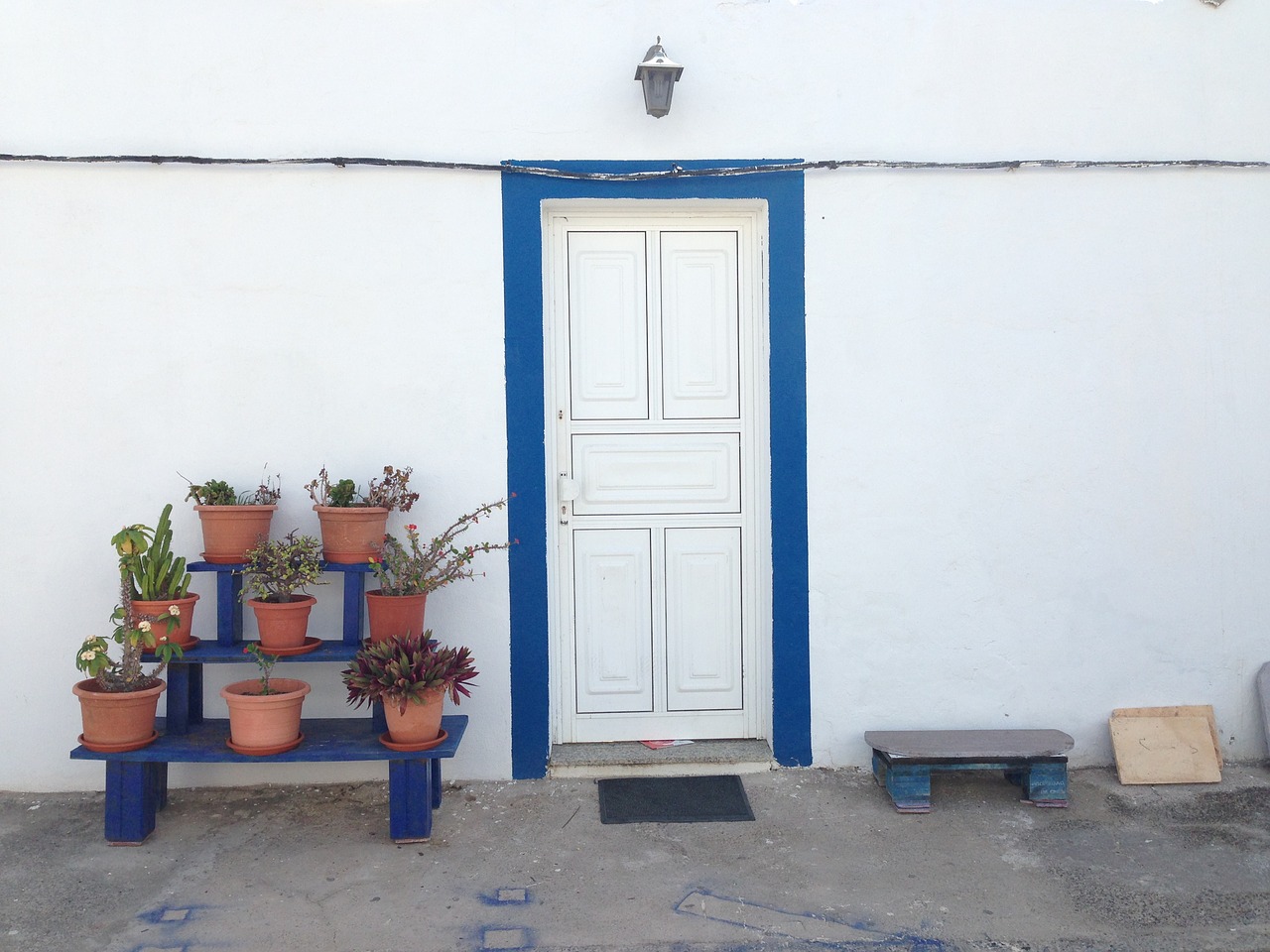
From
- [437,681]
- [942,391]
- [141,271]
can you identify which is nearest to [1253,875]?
[942,391]

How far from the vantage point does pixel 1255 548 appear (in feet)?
14.1

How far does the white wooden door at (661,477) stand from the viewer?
14.0ft

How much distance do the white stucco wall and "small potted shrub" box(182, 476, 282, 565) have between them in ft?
0.71

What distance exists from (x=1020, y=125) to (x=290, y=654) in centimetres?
377

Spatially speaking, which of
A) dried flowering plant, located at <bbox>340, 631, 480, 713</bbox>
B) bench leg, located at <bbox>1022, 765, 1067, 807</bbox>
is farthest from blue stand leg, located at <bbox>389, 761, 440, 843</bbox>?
bench leg, located at <bbox>1022, 765, 1067, 807</bbox>

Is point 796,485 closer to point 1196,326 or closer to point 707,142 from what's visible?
point 707,142

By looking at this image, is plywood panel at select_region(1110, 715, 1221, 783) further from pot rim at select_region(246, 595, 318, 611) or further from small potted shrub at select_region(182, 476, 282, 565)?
small potted shrub at select_region(182, 476, 282, 565)

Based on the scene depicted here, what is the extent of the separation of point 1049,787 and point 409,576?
270 centimetres

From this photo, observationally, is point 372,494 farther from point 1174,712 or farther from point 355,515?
point 1174,712

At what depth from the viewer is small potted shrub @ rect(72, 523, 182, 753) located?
3.49 meters

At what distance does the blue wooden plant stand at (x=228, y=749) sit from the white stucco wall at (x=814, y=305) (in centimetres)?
30

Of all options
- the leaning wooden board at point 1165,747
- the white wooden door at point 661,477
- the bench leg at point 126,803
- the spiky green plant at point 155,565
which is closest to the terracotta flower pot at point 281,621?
the spiky green plant at point 155,565

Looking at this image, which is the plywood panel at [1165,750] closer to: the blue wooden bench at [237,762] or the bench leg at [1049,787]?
the bench leg at [1049,787]

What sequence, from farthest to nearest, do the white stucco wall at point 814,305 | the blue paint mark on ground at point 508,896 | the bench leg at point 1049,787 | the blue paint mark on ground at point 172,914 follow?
the white stucco wall at point 814,305 < the bench leg at point 1049,787 < the blue paint mark on ground at point 508,896 < the blue paint mark on ground at point 172,914
